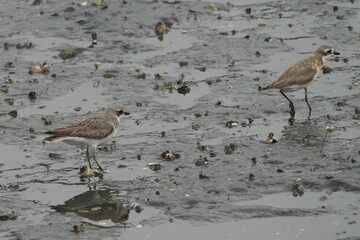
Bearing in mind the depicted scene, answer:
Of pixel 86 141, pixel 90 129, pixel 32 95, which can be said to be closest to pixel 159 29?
pixel 32 95

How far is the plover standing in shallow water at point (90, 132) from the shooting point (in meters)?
13.7

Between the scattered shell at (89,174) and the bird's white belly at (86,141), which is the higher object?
the bird's white belly at (86,141)

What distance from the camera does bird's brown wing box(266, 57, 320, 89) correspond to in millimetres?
16438

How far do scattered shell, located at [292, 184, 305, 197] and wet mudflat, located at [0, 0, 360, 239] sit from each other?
0.10 ft

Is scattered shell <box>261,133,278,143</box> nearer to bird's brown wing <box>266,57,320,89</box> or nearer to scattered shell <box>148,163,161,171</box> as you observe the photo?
bird's brown wing <box>266,57,320,89</box>

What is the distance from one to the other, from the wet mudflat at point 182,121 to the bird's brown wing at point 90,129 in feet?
2.07

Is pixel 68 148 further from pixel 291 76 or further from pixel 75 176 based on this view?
pixel 291 76

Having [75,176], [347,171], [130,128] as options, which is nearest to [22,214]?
[75,176]

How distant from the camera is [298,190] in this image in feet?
41.9

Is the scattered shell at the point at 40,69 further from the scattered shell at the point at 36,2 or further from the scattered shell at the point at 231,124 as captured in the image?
the scattered shell at the point at 231,124

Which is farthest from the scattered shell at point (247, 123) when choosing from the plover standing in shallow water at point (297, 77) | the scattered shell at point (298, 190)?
the scattered shell at point (298, 190)

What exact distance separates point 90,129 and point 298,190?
12.4 feet

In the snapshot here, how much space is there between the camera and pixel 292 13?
22.5m

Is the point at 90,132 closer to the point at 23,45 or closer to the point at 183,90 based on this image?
the point at 183,90
